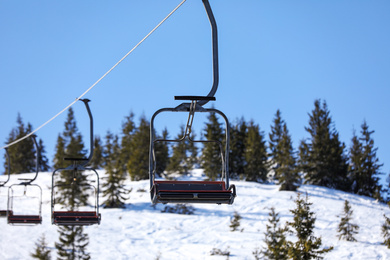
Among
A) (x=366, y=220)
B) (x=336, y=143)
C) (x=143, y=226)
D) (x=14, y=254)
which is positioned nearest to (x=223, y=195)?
(x=14, y=254)

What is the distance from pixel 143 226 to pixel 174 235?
3.50m

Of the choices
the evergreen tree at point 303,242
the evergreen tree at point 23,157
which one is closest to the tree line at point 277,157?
the evergreen tree at point 23,157

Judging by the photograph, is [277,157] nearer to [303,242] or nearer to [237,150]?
[237,150]

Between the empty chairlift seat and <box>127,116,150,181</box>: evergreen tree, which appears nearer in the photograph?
the empty chairlift seat

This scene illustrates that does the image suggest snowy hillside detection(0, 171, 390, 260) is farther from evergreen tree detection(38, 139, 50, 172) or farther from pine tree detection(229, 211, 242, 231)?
evergreen tree detection(38, 139, 50, 172)

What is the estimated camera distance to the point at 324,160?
204 ft

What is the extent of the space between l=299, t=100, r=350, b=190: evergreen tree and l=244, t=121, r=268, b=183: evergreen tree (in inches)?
170

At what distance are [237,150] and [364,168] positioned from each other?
15165mm

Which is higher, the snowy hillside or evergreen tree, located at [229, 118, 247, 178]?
evergreen tree, located at [229, 118, 247, 178]

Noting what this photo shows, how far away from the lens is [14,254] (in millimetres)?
34656

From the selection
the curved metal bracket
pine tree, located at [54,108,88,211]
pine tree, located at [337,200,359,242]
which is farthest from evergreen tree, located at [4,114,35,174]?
the curved metal bracket

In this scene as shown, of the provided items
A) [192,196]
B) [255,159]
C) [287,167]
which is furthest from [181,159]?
[192,196]

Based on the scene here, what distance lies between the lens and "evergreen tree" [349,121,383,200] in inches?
2442

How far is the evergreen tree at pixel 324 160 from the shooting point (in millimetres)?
61344
